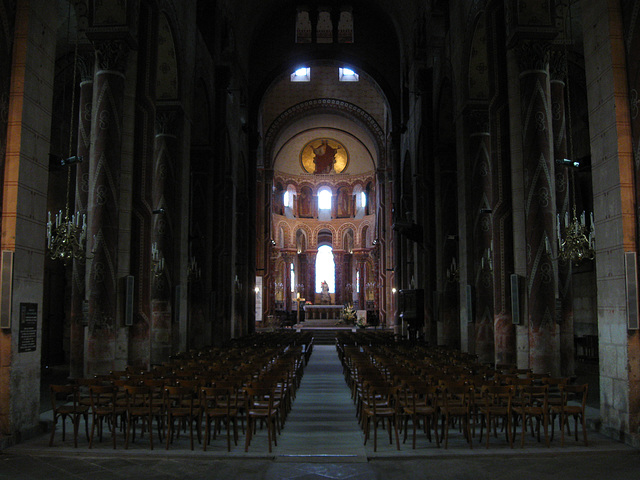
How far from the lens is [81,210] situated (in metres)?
14.0

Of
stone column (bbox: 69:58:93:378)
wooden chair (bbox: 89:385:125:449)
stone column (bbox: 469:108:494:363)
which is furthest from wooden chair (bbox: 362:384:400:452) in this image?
stone column (bbox: 469:108:494:363)

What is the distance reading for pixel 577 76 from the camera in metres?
20.7

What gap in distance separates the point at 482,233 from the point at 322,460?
→ 36.9 ft

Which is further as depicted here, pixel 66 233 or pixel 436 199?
pixel 436 199

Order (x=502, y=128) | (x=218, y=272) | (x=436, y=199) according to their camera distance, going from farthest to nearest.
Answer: (x=218, y=272) < (x=436, y=199) < (x=502, y=128)

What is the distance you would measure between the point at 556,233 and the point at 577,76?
10.3 meters

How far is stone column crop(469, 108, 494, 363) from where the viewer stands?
16.8 m

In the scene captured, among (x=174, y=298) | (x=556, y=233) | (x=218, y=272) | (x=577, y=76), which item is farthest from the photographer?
(x=218, y=272)

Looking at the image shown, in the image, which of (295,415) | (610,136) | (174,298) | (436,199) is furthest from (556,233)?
(174,298)

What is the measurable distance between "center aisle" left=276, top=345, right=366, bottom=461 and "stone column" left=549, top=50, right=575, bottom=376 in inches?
183

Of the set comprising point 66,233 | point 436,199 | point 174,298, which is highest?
point 436,199

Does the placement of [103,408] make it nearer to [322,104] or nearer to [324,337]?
[324,337]

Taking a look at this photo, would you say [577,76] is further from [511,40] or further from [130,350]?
[130,350]

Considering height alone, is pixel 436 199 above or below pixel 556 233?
above
